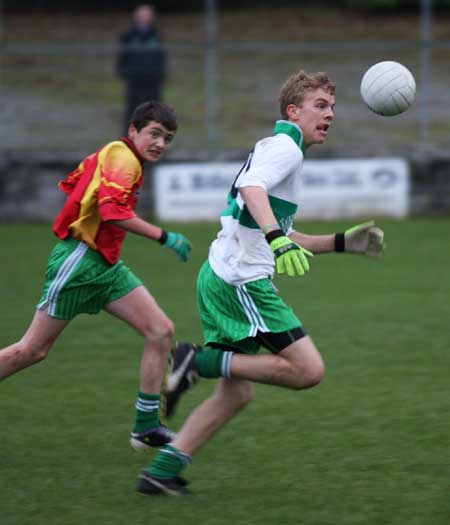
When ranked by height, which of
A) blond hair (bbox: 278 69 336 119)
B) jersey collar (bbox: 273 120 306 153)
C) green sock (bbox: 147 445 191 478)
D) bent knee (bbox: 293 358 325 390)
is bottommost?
green sock (bbox: 147 445 191 478)

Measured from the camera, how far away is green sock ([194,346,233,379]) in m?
4.86

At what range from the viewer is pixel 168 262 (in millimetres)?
12336

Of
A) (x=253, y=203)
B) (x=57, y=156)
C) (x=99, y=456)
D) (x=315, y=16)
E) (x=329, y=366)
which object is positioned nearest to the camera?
(x=253, y=203)

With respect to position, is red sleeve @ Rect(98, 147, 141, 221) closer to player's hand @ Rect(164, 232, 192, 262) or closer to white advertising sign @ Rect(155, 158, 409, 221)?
player's hand @ Rect(164, 232, 192, 262)

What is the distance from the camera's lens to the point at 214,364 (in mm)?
4867

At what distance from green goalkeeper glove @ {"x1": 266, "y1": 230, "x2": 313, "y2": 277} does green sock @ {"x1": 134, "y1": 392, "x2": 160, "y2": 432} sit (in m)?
1.56

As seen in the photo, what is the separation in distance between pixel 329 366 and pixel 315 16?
45.4 feet

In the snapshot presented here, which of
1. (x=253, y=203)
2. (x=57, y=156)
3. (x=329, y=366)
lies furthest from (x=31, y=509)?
(x=57, y=156)

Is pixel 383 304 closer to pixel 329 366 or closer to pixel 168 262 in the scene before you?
pixel 329 366

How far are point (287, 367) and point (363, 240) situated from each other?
2.74 ft

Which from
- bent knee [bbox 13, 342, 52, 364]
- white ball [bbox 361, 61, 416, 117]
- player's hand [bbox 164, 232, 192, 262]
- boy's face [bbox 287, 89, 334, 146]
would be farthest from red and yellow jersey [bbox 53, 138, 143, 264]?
white ball [bbox 361, 61, 416, 117]

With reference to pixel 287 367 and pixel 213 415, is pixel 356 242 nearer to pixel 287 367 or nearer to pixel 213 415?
pixel 287 367

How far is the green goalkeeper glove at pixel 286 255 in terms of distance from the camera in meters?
4.54

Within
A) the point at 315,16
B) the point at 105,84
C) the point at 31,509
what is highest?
the point at 315,16
